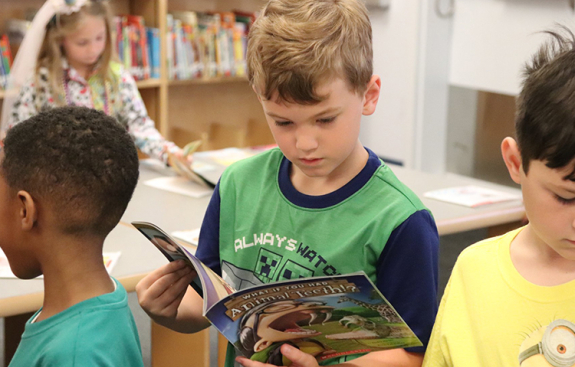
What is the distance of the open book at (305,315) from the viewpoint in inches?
32.7

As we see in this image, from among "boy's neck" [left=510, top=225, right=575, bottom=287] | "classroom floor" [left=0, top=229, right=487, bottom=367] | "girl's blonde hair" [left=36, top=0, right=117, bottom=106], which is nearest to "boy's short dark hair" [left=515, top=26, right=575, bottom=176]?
"boy's neck" [left=510, top=225, right=575, bottom=287]

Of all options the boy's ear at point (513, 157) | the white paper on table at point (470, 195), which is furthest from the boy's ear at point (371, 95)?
the white paper on table at point (470, 195)

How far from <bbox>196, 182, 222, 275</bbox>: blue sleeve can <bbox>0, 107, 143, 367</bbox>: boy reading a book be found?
0.16 m

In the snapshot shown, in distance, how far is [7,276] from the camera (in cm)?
150

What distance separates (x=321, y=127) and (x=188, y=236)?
934 millimetres

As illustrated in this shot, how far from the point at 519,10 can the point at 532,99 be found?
3.35m

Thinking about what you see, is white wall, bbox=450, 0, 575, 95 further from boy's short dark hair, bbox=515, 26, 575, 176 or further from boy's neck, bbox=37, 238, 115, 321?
boy's neck, bbox=37, 238, 115, 321

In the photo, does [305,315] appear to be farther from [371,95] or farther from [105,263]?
[105,263]

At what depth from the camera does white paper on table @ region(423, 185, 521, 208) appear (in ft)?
7.17

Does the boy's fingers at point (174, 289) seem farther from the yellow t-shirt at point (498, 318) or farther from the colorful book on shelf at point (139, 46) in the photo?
the colorful book on shelf at point (139, 46)

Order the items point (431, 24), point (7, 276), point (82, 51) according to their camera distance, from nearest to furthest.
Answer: point (7, 276)
point (82, 51)
point (431, 24)

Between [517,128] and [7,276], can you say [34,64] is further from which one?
[517,128]

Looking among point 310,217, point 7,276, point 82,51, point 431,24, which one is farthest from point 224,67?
point 310,217

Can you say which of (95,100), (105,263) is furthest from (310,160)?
(95,100)
